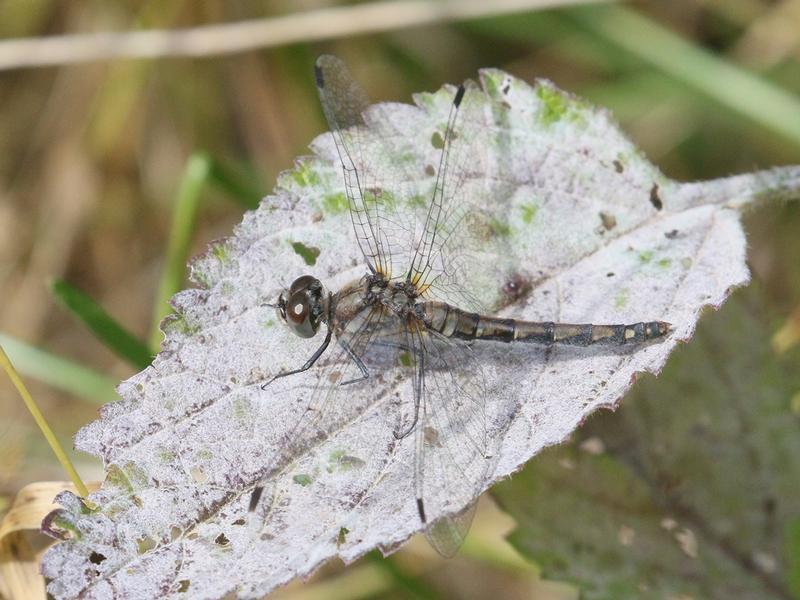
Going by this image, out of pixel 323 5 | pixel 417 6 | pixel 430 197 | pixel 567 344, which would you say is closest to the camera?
pixel 567 344

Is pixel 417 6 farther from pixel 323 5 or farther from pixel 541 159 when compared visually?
pixel 541 159

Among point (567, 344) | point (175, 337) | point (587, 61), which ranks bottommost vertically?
point (567, 344)

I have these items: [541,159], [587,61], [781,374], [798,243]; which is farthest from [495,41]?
[781,374]

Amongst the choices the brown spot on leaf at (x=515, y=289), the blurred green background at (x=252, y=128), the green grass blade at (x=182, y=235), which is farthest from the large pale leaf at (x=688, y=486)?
the green grass blade at (x=182, y=235)

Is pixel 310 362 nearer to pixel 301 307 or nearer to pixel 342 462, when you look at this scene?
pixel 301 307

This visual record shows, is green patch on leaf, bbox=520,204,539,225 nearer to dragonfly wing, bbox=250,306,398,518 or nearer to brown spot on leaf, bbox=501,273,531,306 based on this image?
brown spot on leaf, bbox=501,273,531,306

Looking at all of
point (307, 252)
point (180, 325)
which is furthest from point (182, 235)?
point (180, 325)

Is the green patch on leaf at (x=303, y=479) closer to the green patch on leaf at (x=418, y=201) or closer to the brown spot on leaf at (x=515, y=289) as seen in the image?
the brown spot on leaf at (x=515, y=289)

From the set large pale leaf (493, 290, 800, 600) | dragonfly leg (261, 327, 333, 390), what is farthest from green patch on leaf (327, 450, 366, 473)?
large pale leaf (493, 290, 800, 600)
